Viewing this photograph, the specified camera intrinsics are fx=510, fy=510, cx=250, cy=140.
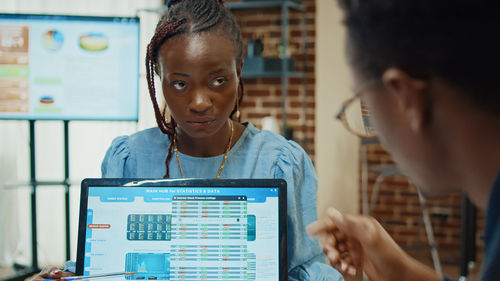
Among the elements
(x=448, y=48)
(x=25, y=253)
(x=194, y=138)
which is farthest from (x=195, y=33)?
(x=25, y=253)

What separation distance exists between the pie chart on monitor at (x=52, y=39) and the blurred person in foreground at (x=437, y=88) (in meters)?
2.21

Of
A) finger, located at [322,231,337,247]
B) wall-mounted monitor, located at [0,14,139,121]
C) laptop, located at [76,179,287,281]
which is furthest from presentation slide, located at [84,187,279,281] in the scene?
wall-mounted monitor, located at [0,14,139,121]

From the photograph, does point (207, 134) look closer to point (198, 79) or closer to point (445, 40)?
point (198, 79)

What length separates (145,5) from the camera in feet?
11.5

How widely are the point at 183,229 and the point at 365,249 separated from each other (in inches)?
12.7

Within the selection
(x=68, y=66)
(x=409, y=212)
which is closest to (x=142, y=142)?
(x=68, y=66)

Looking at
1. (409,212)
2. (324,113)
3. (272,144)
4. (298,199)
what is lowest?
(409,212)

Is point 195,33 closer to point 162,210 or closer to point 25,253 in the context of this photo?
point 162,210

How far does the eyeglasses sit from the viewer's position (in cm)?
60

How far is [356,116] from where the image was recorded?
70 centimetres

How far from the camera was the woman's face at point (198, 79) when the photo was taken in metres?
1.02

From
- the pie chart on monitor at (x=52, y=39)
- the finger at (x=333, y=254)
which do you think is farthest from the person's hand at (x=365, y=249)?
the pie chart on monitor at (x=52, y=39)

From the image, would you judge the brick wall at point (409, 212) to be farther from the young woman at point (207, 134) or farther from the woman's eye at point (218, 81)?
the woman's eye at point (218, 81)

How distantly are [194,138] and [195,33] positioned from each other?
0.24 meters
